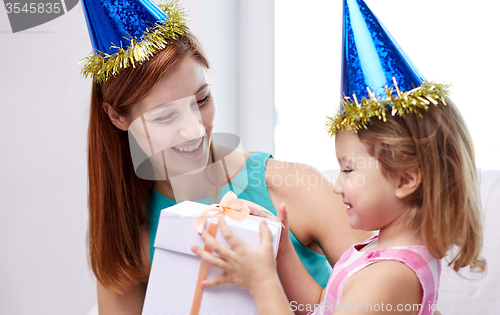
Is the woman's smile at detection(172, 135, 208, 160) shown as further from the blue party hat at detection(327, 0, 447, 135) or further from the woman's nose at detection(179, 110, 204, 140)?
the blue party hat at detection(327, 0, 447, 135)

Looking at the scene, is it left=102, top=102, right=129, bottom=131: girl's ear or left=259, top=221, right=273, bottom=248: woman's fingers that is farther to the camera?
left=102, top=102, right=129, bottom=131: girl's ear

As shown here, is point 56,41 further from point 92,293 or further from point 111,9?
point 92,293

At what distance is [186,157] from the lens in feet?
3.07

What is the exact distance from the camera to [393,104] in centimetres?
69

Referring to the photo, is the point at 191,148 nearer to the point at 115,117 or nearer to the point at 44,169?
A: the point at 115,117

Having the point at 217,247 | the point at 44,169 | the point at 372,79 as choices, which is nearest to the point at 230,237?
the point at 217,247

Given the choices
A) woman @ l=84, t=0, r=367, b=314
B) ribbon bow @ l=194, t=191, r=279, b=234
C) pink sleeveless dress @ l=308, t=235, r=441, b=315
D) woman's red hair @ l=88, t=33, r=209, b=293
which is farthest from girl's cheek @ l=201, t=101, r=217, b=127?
pink sleeveless dress @ l=308, t=235, r=441, b=315

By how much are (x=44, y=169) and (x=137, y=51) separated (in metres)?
0.65

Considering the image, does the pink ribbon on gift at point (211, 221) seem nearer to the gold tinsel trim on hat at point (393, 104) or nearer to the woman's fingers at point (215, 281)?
the woman's fingers at point (215, 281)

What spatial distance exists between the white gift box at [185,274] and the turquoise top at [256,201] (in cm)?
A: 31

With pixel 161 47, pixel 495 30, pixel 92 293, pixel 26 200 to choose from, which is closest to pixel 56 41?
pixel 26 200

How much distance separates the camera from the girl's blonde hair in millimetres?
670

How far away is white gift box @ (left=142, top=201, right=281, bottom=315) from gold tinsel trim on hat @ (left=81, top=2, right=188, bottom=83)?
352 millimetres

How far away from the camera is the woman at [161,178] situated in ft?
2.87
